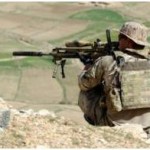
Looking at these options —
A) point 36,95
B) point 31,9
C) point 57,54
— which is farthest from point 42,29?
point 57,54

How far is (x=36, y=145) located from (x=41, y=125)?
1.57 ft

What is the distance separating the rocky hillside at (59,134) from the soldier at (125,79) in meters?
0.13

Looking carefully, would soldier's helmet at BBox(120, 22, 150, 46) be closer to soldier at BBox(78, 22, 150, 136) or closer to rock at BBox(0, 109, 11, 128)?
soldier at BBox(78, 22, 150, 136)

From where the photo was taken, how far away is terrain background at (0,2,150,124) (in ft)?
43.9

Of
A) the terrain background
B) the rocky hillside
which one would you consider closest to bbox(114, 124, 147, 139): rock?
the rocky hillside

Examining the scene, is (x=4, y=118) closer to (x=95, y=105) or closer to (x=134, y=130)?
(x=95, y=105)

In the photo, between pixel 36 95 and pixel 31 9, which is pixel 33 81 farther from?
pixel 31 9

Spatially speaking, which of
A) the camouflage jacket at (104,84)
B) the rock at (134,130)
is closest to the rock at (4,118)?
the camouflage jacket at (104,84)

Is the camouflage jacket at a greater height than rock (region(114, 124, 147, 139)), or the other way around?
the camouflage jacket

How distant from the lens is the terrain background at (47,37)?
13.4m

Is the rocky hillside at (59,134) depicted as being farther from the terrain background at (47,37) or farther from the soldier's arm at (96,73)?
the terrain background at (47,37)

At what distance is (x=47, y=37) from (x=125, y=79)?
10.3m

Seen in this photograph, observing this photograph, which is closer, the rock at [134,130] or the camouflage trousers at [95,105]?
the rock at [134,130]

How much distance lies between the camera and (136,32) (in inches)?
266
